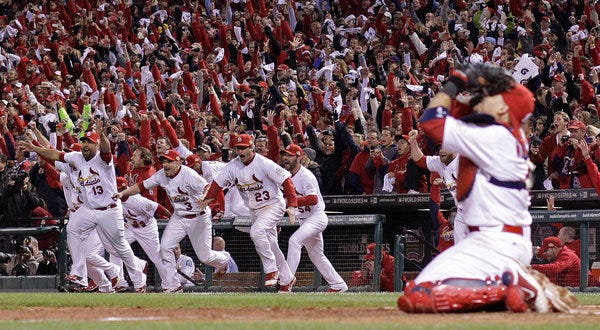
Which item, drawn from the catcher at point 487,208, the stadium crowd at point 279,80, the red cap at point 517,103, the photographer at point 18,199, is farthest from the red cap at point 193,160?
the red cap at point 517,103

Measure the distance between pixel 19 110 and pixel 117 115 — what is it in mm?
2230

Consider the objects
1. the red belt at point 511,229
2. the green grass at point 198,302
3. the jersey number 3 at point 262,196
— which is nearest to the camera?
the red belt at point 511,229

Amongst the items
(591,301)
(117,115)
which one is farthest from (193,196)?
(117,115)

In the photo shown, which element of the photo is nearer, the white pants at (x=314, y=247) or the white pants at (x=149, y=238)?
the white pants at (x=314, y=247)

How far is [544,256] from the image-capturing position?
14.0m

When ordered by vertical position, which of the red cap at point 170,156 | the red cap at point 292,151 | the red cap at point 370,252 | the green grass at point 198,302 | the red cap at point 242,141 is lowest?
the green grass at point 198,302

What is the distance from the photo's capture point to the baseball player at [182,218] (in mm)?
15719

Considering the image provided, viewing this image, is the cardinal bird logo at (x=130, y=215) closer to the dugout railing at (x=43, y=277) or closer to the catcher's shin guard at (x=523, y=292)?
the dugout railing at (x=43, y=277)

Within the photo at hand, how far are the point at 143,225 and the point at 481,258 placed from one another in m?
9.31

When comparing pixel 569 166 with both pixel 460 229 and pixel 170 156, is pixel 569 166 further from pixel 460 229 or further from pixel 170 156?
pixel 170 156

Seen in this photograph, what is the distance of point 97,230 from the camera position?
613 inches

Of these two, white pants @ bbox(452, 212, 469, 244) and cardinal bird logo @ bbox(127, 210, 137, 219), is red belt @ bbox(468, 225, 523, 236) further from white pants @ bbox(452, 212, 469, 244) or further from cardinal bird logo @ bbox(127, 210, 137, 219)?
cardinal bird logo @ bbox(127, 210, 137, 219)

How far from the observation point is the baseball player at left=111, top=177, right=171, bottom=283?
16359 millimetres

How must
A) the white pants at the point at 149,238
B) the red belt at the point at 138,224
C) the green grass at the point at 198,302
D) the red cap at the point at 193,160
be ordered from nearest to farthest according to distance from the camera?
1. the green grass at the point at 198,302
2. the white pants at the point at 149,238
3. the red belt at the point at 138,224
4. the red cap at the point at 193,160
